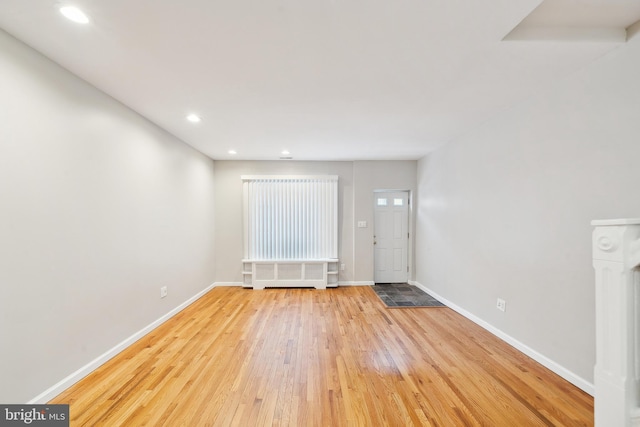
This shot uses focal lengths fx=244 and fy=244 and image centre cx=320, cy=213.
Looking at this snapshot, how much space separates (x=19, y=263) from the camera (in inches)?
64.7

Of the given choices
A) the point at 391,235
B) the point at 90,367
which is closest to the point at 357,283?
the point at 391,235

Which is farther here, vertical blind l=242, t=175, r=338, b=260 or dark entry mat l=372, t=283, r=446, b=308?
vertical blind l=242, t=175, r=338, b=260

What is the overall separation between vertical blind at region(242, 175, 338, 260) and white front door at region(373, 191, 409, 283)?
96 centimetres

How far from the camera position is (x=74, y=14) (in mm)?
1449

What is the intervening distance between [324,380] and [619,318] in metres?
1.96

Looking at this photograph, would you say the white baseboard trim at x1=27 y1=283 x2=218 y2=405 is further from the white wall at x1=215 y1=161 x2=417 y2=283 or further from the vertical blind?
the vertical blind

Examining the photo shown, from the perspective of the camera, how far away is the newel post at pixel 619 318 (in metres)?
1.29

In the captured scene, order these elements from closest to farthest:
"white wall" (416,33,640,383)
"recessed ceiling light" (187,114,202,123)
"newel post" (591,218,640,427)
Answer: "newel post" (591,218,640,427), "white wall" (416,33,640,383), "recessed ceiling light" (187,114,202,123)

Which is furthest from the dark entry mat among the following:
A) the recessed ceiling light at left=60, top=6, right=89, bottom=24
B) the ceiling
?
the recessed ceiling light at left=60, top=6, right=89, bottom=24

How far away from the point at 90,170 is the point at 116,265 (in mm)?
952

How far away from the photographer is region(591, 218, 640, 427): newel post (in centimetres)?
129

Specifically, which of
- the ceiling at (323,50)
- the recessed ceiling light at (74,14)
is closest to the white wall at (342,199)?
the ceiling at (323,50)

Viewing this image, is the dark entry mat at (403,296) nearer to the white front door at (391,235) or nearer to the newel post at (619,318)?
the white front door at (391,235)

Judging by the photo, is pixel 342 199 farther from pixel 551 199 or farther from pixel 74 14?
pixel 74 14
